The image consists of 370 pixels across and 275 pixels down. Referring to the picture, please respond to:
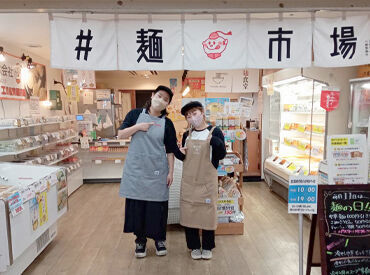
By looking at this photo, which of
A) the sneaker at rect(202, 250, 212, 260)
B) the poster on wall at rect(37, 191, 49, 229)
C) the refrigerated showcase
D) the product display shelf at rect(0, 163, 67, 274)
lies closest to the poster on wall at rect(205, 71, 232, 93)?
the refrigerated showcase

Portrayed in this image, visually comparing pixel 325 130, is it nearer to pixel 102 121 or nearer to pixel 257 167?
pixel 257 167

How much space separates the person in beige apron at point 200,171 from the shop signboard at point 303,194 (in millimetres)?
1010

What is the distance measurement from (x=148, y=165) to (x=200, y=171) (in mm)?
618

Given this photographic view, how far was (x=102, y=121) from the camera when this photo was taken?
24.1 ft

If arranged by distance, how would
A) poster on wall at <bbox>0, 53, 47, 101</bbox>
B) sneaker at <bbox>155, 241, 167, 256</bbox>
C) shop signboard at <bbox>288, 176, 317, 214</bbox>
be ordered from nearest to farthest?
1. shop signboard at <bbox>288, 176, 317, 214</bbox>
2. sneaker at <bbox>155, 241, 167, 256</bbox>
3. poster on wall at <bbox>0, 53, 47, 101</bbox>

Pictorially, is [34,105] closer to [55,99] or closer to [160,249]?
[55,99]

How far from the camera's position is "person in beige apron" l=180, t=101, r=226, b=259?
10.6ft

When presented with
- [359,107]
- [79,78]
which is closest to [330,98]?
[359,107]

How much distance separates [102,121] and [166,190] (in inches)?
181

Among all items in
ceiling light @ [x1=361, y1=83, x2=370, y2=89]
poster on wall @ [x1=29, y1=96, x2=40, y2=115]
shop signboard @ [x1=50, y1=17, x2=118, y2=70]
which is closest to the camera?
shop signboard @ [x1=50, y1=17, x2=118, y2=70]

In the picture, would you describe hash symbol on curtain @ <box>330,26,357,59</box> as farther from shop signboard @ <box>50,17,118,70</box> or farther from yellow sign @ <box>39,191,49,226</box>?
yellow sign @ <box>39,191,49,226</box>

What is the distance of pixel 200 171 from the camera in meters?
3.25

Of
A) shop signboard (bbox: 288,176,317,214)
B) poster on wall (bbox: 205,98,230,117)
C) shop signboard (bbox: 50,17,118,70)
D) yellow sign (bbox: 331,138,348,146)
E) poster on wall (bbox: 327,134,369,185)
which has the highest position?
shop signboard (bbox: 50,17,118,70)

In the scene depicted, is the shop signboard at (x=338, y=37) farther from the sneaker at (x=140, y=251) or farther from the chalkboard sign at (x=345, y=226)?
the sneaker at (x=140, y=251)
